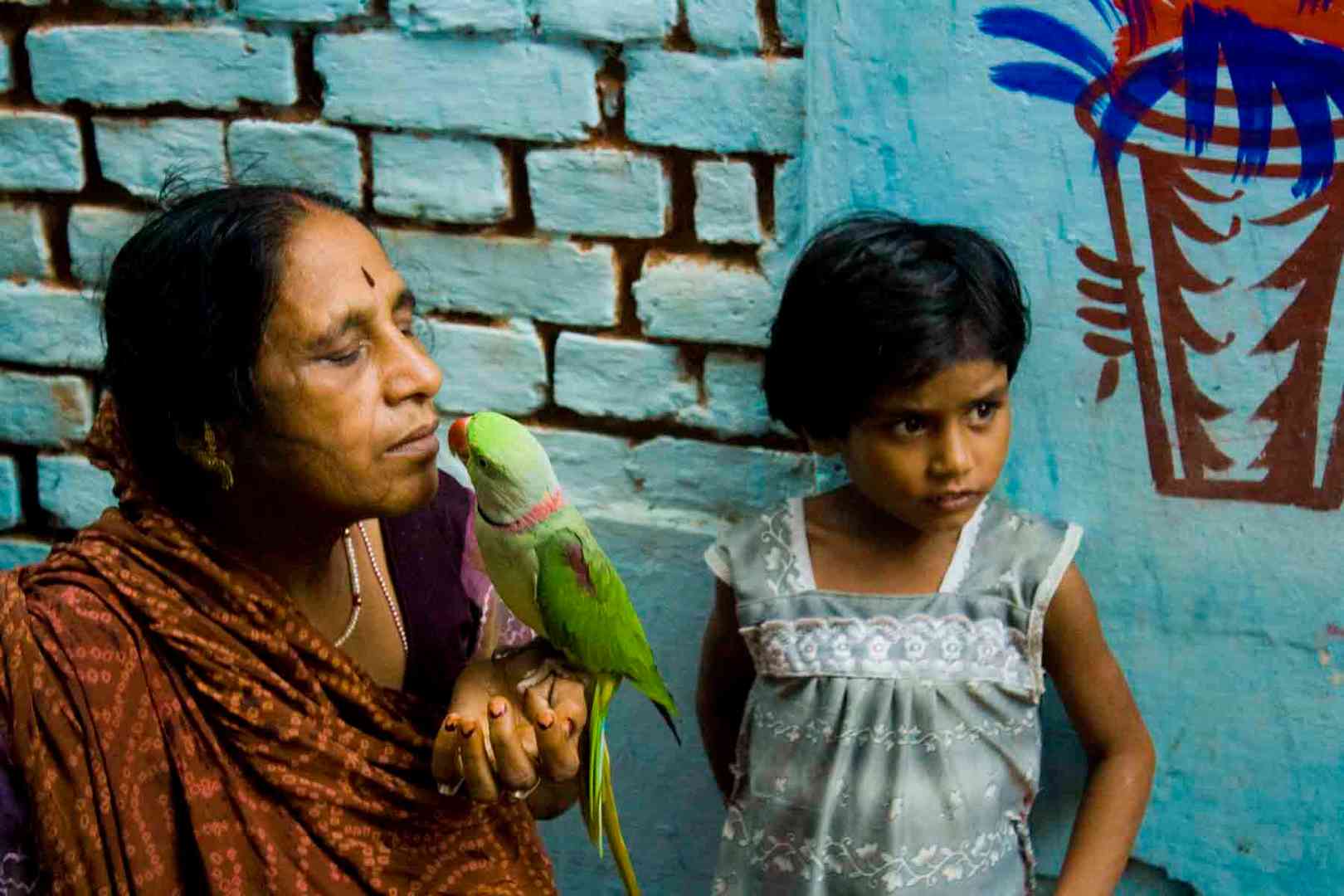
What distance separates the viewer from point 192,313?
5.75 ft

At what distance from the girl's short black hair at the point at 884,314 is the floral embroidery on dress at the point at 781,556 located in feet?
0.50

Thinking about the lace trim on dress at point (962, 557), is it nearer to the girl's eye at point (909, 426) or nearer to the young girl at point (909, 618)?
the young girl at point (909, 618)

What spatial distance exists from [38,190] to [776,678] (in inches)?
65.6

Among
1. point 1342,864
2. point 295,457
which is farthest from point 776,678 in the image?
point 1342,864

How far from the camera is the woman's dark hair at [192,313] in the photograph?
1.75 meters

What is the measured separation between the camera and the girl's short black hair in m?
1.92

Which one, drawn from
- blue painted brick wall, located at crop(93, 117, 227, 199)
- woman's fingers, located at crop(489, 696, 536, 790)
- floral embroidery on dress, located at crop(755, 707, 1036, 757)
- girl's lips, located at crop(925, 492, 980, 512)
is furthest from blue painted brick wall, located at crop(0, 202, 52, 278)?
girl's lips, located at crop(925, 492, 980, 512)

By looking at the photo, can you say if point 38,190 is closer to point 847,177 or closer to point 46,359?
point 46,359

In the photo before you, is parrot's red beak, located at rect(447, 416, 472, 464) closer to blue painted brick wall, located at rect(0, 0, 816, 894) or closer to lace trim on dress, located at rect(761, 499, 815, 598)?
lace trim on dress, located at rect(761, 499, 815, 598)

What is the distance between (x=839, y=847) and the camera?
205 cm

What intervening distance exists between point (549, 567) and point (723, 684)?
0.66 metres

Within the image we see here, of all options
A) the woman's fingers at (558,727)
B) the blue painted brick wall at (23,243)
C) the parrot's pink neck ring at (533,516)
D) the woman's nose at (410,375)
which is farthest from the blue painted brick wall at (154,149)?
the woman's fingers at (558,727)

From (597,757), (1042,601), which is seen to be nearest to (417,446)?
(597,757)

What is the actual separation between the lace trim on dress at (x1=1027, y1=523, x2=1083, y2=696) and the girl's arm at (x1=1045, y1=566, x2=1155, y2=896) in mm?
15
